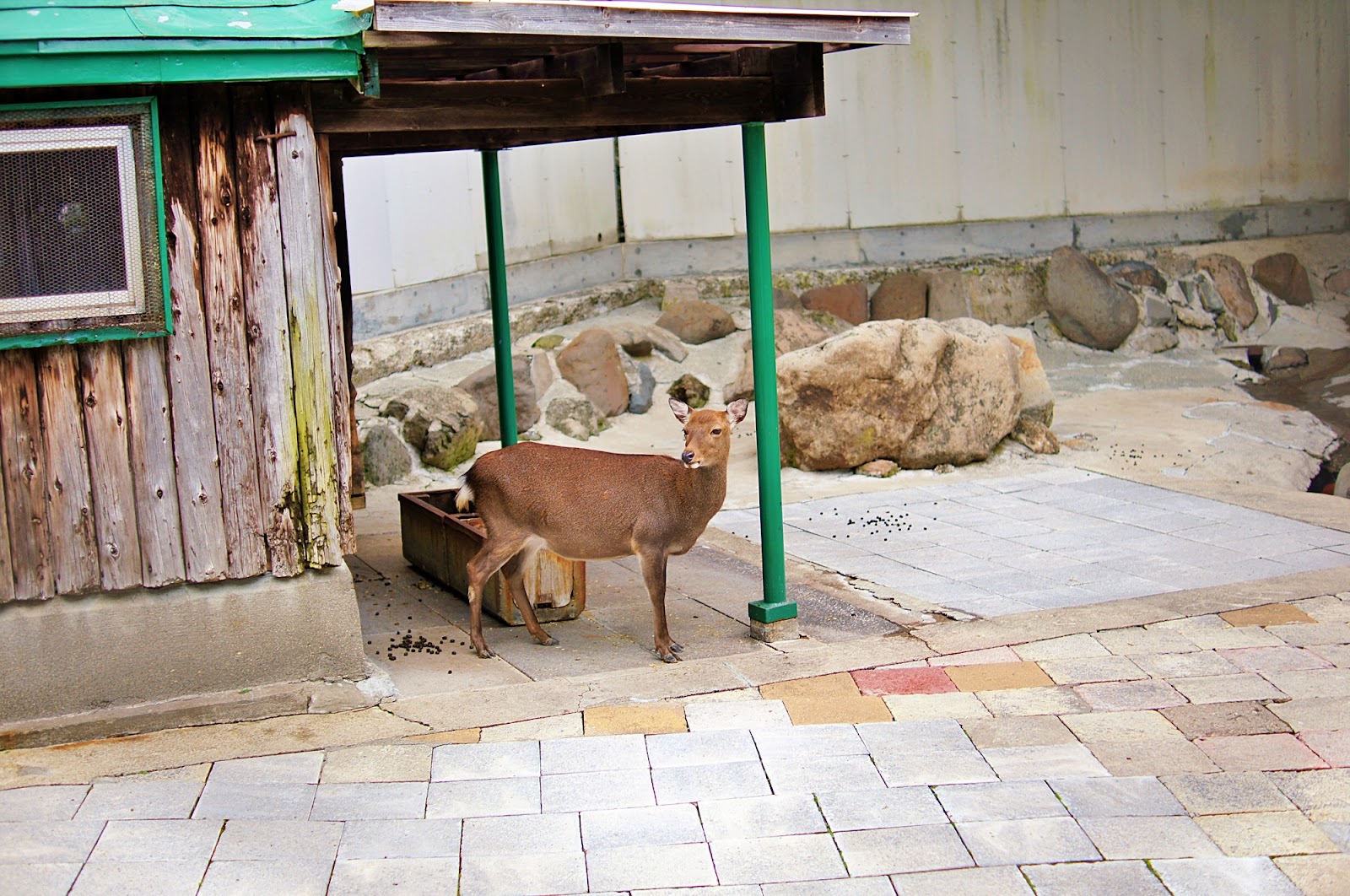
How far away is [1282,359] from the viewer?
15195 mm

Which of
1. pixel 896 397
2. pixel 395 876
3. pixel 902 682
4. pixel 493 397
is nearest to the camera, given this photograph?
pixel 395 876

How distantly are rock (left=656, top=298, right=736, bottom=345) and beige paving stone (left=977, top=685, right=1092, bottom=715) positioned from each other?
833 cm

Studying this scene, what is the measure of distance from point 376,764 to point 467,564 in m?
2.02

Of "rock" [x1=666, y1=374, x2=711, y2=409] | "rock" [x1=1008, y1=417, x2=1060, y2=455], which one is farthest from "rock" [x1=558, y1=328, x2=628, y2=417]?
"rock" [x1=1008, y1=417, x2=1060, y2=455]

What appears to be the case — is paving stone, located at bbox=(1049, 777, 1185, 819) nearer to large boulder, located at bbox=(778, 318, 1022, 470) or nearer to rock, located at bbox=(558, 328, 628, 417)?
large boulder, located at bbox=(778, 318, 1022, 470)

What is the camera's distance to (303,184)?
5.53 m

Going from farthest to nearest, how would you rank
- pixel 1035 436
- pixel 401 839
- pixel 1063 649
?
pixel 1035 436 < pixel 1063 649 < pixel 401 839

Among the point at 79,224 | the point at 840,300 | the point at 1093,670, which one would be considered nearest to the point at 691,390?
the point at 840,300

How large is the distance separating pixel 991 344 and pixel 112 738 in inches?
295

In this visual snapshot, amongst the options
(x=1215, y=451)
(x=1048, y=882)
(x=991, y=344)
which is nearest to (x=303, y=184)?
(x=1048, y=882)

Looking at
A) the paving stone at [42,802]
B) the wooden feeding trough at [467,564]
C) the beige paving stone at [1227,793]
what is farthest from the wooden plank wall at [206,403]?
the beige paving stone at [1227,793]

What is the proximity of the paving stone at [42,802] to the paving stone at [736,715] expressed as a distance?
226 cm

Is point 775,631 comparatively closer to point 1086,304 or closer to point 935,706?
point 935,706

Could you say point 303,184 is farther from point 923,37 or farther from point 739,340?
point 923,37
